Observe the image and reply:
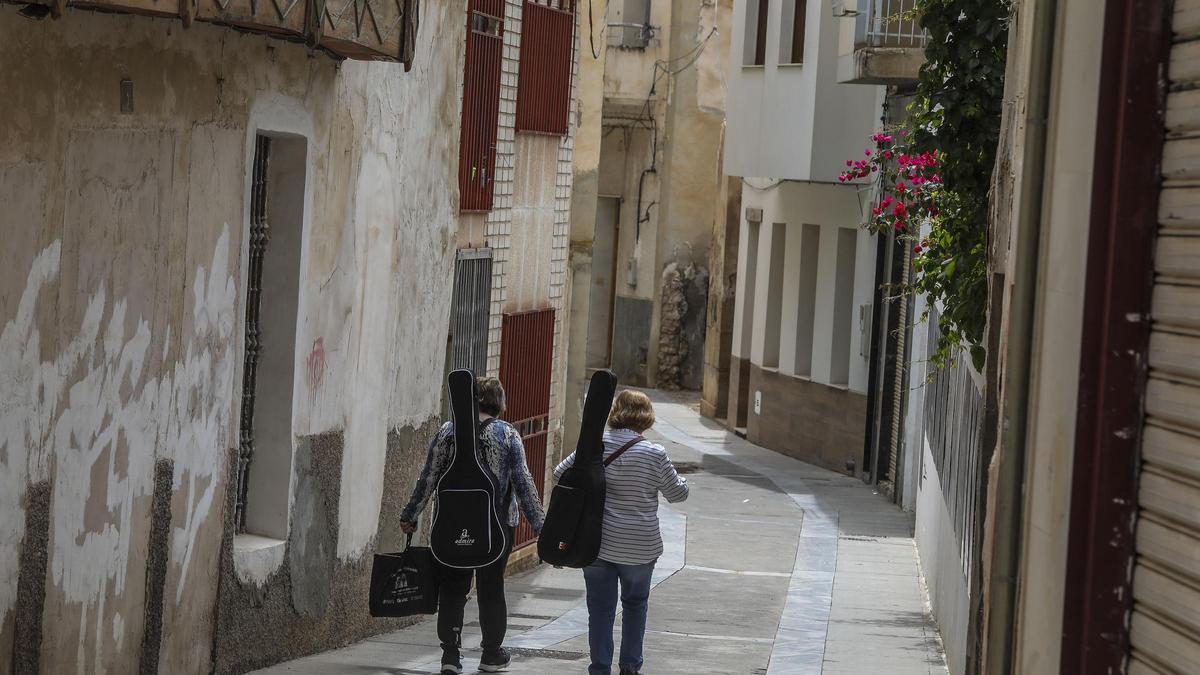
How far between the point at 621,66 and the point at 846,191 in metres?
11.1

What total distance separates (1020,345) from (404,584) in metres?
5.08

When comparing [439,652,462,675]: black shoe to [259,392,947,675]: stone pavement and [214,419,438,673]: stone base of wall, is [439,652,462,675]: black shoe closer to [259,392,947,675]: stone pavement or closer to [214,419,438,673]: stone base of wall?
[259,392,947,675]: stone pavement

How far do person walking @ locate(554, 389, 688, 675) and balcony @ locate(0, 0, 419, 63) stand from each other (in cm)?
227

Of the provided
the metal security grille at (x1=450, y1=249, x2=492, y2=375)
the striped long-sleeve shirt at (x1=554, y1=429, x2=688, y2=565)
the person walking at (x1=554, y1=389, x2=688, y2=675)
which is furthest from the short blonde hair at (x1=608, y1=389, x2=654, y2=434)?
the metal security grille at (x1=450, y1=249, x2=492, y2=375)

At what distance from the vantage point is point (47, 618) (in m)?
7.83

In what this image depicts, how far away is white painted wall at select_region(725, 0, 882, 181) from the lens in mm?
23359

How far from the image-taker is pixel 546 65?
16.0 meters

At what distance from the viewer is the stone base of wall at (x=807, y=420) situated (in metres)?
24.2

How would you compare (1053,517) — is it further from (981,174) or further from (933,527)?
(933,527)

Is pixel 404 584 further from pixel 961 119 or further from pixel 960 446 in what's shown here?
pixel 961 119

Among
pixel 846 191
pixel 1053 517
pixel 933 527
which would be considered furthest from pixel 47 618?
pixel 846 191

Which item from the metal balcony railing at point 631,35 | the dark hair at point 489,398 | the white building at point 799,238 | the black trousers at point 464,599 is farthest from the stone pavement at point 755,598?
the metal balcony railing at point 631,35

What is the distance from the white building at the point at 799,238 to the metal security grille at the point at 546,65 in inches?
289

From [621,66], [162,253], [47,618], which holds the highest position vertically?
[621,66]
